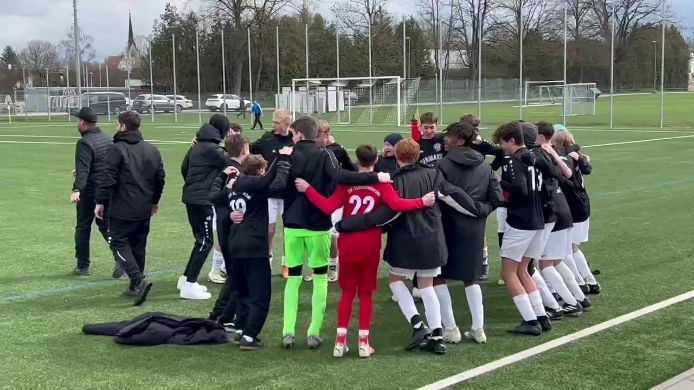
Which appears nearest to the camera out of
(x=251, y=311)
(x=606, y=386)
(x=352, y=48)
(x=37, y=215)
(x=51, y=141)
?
(x=606, y=386)

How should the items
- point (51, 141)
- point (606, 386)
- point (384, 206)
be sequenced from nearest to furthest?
point (606, 386) < point (384, 206) < point (51, 141)

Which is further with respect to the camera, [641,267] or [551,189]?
[641,267]

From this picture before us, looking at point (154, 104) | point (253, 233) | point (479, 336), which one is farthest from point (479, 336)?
point (154, 104)

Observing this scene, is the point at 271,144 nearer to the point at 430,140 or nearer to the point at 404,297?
the point at 430,140

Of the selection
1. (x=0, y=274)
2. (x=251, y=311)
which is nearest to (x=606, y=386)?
(x=251, y=311)

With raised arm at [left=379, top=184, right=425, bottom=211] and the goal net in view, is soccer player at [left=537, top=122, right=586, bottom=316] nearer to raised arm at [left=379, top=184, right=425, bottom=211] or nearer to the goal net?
raised arm at [left=379, top=184, right=425, bottom=211]

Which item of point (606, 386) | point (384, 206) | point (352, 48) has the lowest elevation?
point (606, 386)

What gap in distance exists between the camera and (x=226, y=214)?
21.7ft

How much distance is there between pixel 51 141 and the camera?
34.7 m

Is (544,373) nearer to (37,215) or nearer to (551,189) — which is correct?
(551,189)

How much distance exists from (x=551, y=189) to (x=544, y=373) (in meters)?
1.82

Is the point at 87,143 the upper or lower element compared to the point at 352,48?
lower

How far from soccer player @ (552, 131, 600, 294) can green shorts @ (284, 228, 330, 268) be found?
9.01ft

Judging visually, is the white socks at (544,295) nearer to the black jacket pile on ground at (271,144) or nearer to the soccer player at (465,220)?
the soccer player at (465,220)
